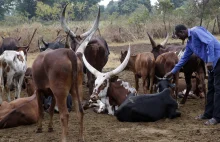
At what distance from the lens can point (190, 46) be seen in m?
8.24

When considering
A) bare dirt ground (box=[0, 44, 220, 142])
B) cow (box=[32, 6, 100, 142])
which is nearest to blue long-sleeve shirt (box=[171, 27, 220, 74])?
bare dirt ground (box=[0, 44, 220, 142])

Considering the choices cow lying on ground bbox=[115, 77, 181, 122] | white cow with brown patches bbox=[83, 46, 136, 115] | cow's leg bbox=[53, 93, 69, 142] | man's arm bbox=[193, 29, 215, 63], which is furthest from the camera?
white cow with brown patches bbox=[83, 46, 136, 115]

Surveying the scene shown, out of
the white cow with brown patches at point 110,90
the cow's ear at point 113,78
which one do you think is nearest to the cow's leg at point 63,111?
the white cow with brown patches at point 110,90

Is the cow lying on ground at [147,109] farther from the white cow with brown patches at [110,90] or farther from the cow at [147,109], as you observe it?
the white cow with brown patches at [110,90]

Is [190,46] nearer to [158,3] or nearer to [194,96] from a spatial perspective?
[194,96]

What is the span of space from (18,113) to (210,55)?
3902 millimetres

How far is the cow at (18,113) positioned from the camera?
25.8 ft

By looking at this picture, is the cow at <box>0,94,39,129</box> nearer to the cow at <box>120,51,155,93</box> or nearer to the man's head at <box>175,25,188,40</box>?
the cow at <box>120,51,155,93</box>

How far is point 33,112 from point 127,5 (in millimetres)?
52576

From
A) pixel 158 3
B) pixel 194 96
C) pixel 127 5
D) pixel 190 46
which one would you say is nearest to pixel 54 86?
pixel 190 46

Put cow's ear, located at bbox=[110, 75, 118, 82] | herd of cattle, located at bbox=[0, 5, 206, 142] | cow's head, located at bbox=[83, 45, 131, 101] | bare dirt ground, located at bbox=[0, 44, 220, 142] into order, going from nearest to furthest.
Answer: herd of cattle, located at bbox=[0, 5, 206, 142] < bare dirt ground, located at bbox=[0, 44, 220, 142] < cow's head, located at bbox=[83, 45, 131, 101] < cow's ear, located at bbox=[110, 75, 118, 82]

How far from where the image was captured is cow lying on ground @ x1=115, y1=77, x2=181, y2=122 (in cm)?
800

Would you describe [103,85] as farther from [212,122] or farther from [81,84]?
[212,122]

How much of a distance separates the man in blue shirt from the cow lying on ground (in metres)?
0.63
